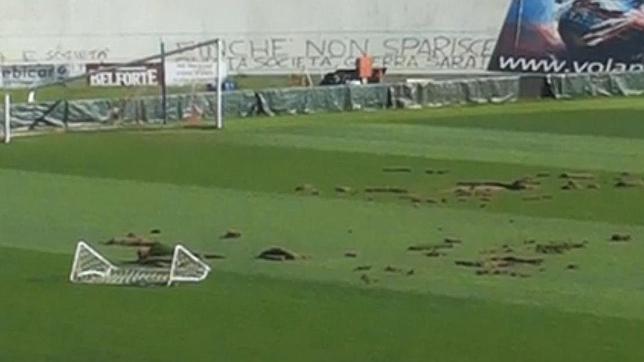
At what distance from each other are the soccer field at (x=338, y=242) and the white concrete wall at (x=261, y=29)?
34366 millimetres

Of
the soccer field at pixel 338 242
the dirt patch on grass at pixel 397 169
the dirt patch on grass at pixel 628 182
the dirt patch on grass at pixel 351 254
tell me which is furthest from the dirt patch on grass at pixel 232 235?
the dirt patch on grass at pixel 397 169

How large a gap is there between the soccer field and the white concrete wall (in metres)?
34.4

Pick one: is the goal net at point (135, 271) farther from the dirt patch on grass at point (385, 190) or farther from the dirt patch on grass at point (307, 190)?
the dirt patch on grass at point (385, 190)

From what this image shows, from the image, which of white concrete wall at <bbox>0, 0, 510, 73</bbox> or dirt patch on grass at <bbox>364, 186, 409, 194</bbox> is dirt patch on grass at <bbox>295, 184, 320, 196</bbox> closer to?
dirt patch on grass at <bbox>364, 186, 409, 194</bbox>

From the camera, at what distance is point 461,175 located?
99.9ft

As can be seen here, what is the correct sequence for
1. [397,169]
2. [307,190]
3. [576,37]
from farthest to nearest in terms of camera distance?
[576,37] < [397,169] < [307,190]

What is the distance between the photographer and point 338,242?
21.5 meters

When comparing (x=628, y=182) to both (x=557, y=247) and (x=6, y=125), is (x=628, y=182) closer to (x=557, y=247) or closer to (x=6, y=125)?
(x=557, y=247)

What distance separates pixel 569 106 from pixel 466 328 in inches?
1345

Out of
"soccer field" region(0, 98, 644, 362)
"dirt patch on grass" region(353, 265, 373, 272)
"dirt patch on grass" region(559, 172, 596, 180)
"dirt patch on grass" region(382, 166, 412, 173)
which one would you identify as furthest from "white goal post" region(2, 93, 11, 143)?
"dirt patch on grass" region(353, 265, 373, 272)

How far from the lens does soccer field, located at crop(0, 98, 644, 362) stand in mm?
15258

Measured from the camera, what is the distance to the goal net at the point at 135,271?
719 inches

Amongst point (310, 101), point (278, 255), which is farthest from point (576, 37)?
point (278, 255)

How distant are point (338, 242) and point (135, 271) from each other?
345 cm
